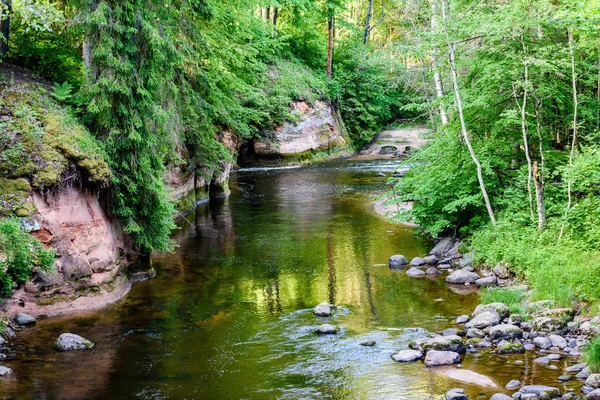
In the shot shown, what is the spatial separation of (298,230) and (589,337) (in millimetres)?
11563

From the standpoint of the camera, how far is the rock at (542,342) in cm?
987

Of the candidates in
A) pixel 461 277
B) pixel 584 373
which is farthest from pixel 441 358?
pixel 461 277

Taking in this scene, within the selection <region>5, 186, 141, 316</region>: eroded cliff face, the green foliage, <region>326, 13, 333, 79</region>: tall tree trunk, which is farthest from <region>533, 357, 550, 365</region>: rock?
<region>326, 13, 333, 79</region>: tall tree trunk

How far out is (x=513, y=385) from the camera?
8.48 m

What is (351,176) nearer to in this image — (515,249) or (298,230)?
(298,230)

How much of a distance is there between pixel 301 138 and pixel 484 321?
29172 millimetres

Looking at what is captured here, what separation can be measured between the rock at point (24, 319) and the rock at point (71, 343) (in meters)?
1.20

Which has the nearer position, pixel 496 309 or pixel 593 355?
pixel 593 355

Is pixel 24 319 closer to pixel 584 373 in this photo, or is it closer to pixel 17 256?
pixel 17 256

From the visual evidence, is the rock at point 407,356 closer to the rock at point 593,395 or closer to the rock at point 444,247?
the rock at point 593,395

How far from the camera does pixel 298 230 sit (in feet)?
66.5

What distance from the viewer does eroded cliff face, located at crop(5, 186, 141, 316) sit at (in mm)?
11836

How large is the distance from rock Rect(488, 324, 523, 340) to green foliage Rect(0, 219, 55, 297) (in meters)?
8.27

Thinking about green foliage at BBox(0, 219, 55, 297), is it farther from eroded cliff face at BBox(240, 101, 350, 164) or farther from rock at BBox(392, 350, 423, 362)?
eroded cliff face at BBox(240, 101, 350, 164)
